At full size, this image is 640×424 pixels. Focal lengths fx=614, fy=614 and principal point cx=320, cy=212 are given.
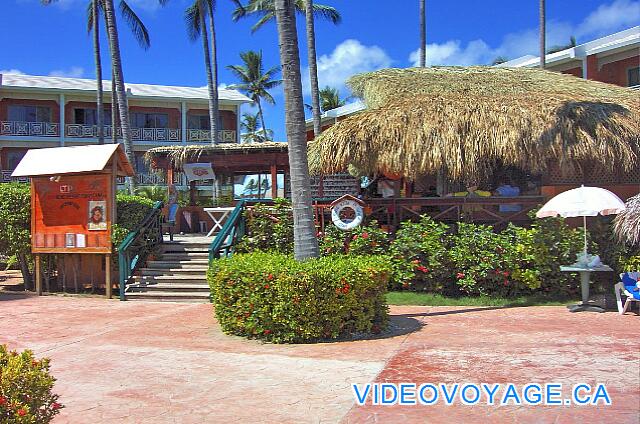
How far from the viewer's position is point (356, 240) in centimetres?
1164

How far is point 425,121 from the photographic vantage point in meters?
12.1

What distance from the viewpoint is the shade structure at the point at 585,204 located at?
9461 mm

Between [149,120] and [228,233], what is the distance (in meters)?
26.1

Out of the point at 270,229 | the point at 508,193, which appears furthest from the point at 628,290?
the point at 270,229

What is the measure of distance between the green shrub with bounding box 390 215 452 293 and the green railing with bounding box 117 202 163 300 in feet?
17.4

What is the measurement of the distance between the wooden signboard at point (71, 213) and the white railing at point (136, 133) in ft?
73.8

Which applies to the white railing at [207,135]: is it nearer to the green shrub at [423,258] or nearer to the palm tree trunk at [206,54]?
the palm tree trunk at [206,54]

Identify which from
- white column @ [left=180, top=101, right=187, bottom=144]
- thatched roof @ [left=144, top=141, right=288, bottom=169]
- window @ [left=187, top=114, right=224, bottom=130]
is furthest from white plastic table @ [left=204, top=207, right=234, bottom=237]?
window @ [left=187, top=114, right=224, bottom=130]

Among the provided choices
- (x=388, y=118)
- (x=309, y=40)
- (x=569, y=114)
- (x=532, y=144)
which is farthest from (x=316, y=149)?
(x=309, y=40)

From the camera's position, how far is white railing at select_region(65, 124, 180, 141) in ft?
112

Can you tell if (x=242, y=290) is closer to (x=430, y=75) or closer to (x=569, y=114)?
(x=569, y=114)

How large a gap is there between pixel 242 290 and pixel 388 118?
5747 mm

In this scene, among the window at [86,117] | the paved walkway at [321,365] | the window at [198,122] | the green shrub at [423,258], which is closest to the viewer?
the paved walkway at [321,365]

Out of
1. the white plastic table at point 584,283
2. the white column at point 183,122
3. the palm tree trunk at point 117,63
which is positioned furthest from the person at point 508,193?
the white column at point 183,122
